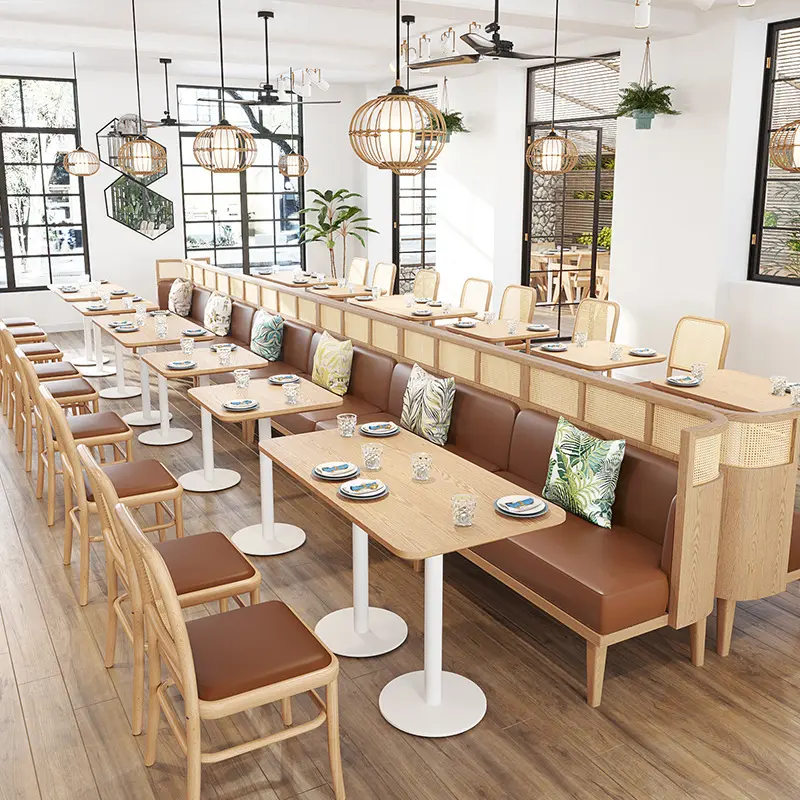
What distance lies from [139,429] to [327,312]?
70.0 inches

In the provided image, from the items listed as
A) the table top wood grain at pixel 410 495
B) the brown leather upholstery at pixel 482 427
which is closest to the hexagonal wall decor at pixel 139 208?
the brown leather upholstery at pixel 482 427

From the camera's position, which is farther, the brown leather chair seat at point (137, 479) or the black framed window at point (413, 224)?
the black framed window at point (413, 224)

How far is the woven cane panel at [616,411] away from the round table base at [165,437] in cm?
351

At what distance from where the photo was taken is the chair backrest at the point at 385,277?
9.95 meters

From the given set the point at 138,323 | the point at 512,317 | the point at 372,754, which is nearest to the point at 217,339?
the point at 138,323

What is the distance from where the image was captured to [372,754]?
2.96m

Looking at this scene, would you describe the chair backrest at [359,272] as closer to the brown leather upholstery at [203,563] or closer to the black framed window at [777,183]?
the black framed window at [777,183]

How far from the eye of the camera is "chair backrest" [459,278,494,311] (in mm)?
8688

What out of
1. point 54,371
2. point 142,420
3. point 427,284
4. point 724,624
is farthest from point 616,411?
point 427,284

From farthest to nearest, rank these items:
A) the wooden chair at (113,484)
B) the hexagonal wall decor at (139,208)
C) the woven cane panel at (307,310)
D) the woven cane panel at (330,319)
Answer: the hexagonal wall decor at (139,208) → the woven cane panel at (307,310) → the woven cane panel at (330,319) → the wooden chair at (113,484)

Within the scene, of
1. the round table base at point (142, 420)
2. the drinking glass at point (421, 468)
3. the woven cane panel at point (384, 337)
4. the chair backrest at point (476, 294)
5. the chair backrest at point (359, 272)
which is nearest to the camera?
the drinking glass at point (421, 468)

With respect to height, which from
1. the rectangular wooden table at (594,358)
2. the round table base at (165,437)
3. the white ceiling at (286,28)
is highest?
the white ceiling at (286,28)

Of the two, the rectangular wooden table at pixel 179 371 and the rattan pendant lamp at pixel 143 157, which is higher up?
the rattan pendant lamp at pixel 143 157

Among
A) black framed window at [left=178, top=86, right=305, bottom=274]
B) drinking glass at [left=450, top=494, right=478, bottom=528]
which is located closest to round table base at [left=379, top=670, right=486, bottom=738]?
drinking glass at [left=450, top=494, right=478, bottom=528]
